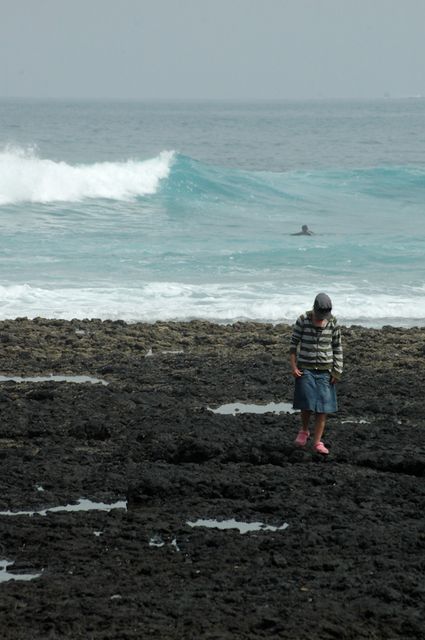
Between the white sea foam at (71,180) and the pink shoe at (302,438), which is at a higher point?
the white sea foam at (71,180)

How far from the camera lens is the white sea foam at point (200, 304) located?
1952 cm

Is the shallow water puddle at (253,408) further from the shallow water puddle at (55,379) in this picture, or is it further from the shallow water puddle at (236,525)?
the shallow water puddle at (236,525)

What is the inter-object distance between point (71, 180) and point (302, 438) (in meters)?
32.0

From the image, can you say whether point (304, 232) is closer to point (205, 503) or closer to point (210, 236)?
point (210, 236)

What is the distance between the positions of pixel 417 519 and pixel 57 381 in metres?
5.81

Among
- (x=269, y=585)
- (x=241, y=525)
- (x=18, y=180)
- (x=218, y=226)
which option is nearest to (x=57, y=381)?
(x=241, y=525)

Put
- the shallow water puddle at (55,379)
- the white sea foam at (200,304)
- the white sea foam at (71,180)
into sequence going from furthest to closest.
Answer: the white sea foam at (71,180) < the white sea foam at (200,304) < the shallow water puddle at (55,379)

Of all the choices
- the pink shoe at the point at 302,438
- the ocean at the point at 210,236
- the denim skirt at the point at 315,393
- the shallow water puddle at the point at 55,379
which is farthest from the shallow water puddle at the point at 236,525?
the ocean at the point at 210,236

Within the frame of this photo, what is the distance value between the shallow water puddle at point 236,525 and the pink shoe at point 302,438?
1897 millimetres

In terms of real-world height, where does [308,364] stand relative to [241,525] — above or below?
A: above

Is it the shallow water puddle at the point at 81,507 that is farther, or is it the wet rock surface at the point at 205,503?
the shallow water puddle at the point at 81,507

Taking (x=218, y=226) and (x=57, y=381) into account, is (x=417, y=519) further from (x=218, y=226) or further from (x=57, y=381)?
(x=218, y=226)

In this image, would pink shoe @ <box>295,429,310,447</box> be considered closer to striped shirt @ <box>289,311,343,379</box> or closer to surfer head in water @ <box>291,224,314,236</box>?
striped shirt @ <box>289,311,343,379</box>

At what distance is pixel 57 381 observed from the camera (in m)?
13.9
